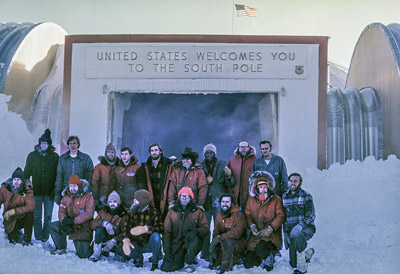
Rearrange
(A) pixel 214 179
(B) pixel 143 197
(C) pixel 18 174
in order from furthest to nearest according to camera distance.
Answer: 1. (C) pixel 18 174
2. (A) pixel 214 179
3. (B) pixel 143 197

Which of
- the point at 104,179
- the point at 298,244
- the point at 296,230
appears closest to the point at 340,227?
the point at 298,244

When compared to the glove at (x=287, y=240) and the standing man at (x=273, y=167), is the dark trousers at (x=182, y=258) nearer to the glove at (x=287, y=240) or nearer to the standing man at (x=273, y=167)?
the glove at (x=287, y=240)

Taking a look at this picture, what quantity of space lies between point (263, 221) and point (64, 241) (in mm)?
2440

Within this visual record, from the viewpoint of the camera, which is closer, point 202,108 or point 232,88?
point 232,88

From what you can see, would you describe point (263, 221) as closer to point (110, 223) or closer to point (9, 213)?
point (110, 223)

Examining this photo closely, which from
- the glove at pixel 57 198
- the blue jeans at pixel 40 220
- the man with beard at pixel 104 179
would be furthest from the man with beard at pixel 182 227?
the blue jeans at pixel 40 220

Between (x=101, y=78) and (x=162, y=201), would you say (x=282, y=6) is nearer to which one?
(x=101, y=78)

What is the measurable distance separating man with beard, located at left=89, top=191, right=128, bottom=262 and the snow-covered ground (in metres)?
0.29

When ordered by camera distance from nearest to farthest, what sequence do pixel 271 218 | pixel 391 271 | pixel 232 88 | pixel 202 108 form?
pixel 271 218 < pixel 391 271 < pixel 232 88 < pixel 202 108

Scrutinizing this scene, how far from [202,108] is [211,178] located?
3103mm

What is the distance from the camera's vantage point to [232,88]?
830 cm

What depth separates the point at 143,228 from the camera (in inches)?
255

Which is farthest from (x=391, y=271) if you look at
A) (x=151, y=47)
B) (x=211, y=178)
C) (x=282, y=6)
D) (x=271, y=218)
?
(x=151, y=47)

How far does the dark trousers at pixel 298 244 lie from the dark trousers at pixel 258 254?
251 mm
